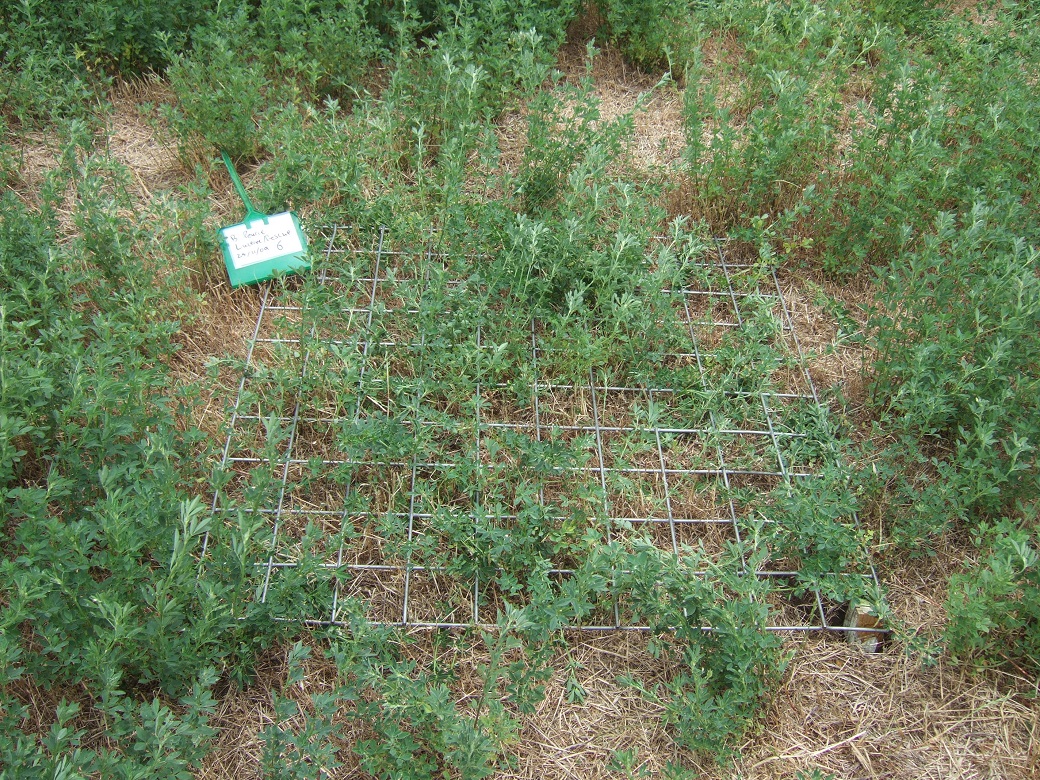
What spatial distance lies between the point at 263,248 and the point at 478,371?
1096 mm

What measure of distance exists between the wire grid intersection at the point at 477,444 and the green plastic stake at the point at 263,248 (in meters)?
0.09

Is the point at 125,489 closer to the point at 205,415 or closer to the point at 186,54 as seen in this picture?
the point at 205,415

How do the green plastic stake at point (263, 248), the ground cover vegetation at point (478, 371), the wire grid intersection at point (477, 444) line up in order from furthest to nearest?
1. the green plastic stake at point (263, 248)
2. the wire grid intersection at point (477, 444)
3. the ground cover vegetation at point (478, 371)

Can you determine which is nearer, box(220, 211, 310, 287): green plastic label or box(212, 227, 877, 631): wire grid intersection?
box(212, 227, 877, 631): wire grid intersection

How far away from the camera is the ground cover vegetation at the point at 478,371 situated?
236cm

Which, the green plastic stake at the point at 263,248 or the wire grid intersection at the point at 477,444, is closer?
the wire grid intersection at the point at 477,444

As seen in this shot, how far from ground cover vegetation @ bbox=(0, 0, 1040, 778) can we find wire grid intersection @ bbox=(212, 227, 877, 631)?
20 millimetres

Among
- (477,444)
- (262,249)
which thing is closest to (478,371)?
(477,444)

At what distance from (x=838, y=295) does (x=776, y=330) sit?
18.7 inches

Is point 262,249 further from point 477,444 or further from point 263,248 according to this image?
point 477,444

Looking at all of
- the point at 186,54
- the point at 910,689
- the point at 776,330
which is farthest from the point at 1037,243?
the point at 186,54

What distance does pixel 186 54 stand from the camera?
15.2 ft

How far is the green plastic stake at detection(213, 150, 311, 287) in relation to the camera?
354 cm

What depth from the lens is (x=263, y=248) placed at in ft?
11.7
